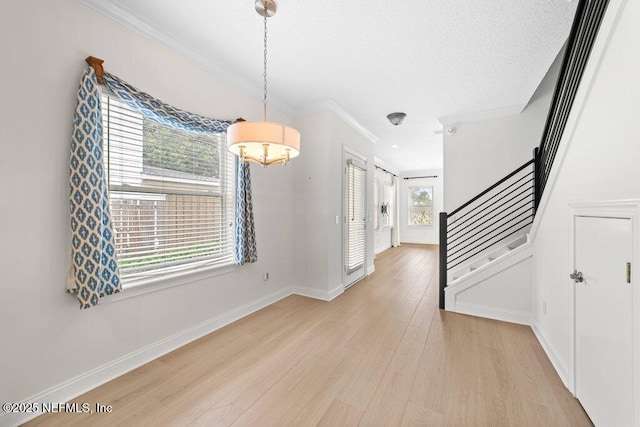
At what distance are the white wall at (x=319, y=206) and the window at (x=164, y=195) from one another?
116 cm

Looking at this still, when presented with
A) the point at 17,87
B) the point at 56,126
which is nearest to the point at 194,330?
the point at 56,126

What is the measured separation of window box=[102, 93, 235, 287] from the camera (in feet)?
6.44

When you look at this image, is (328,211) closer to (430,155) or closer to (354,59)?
(354,59)

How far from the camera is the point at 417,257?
22.3 ft

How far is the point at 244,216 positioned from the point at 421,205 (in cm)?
758

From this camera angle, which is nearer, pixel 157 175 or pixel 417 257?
pixel 157 175

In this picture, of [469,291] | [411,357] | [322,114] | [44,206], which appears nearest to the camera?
[44,206]

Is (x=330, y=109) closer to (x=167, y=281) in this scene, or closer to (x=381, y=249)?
(x=167, y=281)

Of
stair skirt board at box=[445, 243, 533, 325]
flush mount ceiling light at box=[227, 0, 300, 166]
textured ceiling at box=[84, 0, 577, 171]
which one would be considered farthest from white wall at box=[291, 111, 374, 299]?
flush mount ceiling light at box=[227, 0, 300, 166]

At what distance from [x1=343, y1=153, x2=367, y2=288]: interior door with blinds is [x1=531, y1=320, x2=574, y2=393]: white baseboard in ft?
7.64

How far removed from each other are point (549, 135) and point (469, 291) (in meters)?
1.89

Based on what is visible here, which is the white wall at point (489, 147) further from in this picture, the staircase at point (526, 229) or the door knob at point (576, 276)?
the door knob at point (576, 276)

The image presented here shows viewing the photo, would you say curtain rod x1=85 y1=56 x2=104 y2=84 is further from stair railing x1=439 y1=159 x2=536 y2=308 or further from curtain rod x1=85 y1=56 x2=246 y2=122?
stair railing x1=439 y1=159 x2=536 y2=308

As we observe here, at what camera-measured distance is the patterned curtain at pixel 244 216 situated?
2.84 metres
